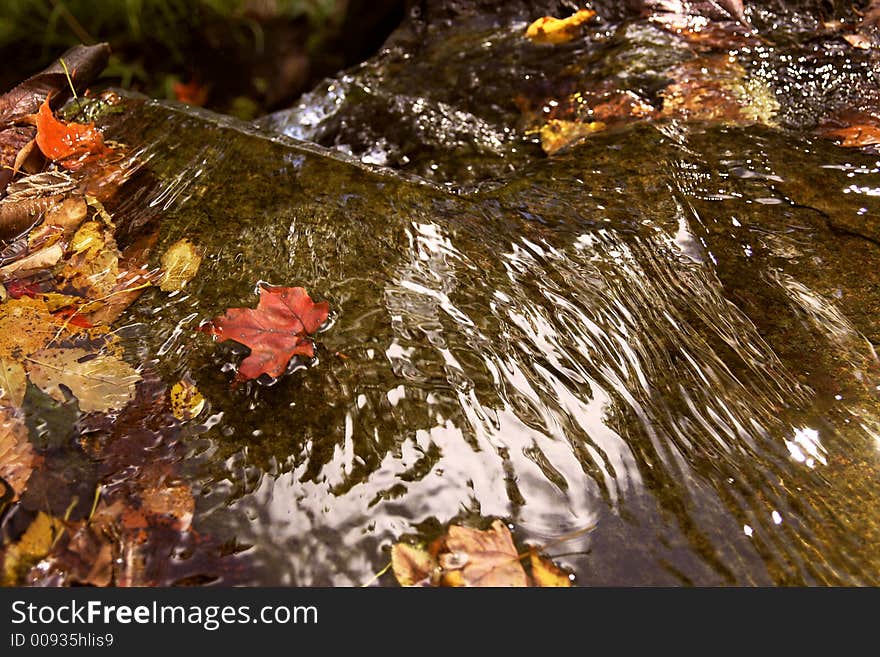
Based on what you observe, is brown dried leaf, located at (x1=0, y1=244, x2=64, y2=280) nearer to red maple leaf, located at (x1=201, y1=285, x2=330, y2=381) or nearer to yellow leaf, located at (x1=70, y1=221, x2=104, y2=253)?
yellow leaf, located at (x1=70, y1=221, x2=104, y2=253)

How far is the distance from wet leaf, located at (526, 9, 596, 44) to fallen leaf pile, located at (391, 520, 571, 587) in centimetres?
278

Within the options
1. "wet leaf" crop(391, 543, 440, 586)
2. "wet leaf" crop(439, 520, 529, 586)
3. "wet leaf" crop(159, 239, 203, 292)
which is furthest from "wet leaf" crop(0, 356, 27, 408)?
"wet leaf" crop(439, 520, 529, 586)

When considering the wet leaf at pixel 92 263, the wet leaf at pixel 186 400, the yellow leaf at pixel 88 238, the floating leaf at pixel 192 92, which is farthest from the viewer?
the floating leaf at pixel 192 92

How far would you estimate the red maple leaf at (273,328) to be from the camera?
5.89 feet

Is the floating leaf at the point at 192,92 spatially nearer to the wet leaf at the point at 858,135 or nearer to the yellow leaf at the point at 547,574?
the wet leaf at the point at 858,135

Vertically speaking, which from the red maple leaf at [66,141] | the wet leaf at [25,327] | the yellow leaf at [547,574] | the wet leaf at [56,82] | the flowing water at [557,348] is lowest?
the yellow leaf at [547,574]

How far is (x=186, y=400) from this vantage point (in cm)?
174

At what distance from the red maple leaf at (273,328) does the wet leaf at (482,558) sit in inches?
25.1

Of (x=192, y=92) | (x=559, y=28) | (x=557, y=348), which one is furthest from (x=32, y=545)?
(x=192, y=92)

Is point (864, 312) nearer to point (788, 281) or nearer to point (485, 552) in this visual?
point (788, 281)

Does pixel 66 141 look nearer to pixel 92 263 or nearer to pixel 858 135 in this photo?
pixel 92 263

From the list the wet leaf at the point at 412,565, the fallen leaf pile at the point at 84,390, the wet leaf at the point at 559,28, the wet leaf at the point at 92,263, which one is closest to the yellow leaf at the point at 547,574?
the wet leaf at the point at 412,565

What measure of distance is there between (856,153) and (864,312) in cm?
85

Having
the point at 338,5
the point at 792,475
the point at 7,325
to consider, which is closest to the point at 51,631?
the point at 7,325
